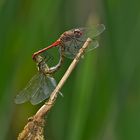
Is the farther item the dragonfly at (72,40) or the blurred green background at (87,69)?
the blurred green background at (87,69)

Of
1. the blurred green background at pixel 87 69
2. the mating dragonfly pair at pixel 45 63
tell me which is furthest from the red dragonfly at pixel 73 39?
the blurred green background at pixel 87 69

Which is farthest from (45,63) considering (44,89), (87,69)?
(87,69)

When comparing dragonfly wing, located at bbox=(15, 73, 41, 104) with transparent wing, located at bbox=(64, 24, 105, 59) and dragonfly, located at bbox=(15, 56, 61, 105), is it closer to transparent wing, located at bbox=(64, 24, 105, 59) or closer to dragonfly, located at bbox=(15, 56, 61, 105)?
dragonfly, located at bbox=(15, 56, 61, 105)

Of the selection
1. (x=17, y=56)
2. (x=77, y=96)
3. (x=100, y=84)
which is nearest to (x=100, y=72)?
(x=100, y=84)

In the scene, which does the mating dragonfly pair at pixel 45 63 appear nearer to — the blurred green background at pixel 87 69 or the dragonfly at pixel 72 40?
the dragonfly at pixel 72 40

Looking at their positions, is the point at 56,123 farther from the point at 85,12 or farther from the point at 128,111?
the point at 85,12

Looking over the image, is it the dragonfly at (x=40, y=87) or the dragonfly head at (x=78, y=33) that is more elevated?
the dragonfly head at (x=78, y=33)

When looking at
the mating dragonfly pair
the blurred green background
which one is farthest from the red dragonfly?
the blurred green background
